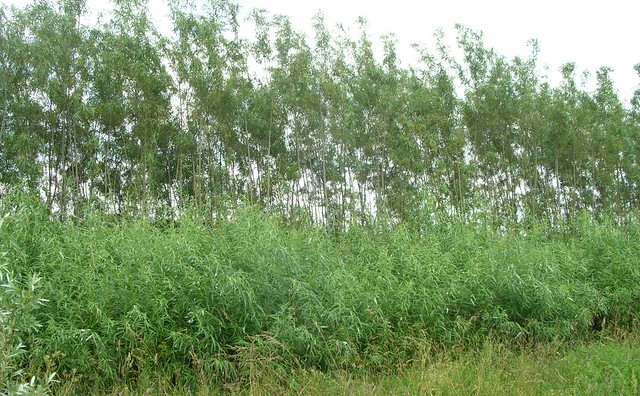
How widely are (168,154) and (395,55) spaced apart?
8.05 m

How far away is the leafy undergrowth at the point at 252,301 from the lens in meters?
4.53

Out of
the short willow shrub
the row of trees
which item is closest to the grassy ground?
the short willow shrub

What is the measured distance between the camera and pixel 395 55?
61.3 feet

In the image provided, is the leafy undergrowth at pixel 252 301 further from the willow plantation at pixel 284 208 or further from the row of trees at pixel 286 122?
the row of trees at pixel 286 122

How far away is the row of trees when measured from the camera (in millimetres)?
14812

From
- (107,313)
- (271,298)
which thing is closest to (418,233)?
(271,298)

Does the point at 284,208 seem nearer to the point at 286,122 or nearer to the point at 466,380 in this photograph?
the point at 286,122

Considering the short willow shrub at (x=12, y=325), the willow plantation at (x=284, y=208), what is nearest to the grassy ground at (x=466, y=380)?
the willow plantation at (x=284, y=208)

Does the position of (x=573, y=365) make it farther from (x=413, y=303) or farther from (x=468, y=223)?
(x=468, y=223)

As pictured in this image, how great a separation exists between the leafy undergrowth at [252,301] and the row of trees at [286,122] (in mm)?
3420

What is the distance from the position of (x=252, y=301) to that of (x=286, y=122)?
14.6m

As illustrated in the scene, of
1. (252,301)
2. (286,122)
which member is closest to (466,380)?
(252,301)

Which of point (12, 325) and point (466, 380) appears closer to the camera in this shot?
point (12, 325)

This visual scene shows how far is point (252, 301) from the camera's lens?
4820mm
